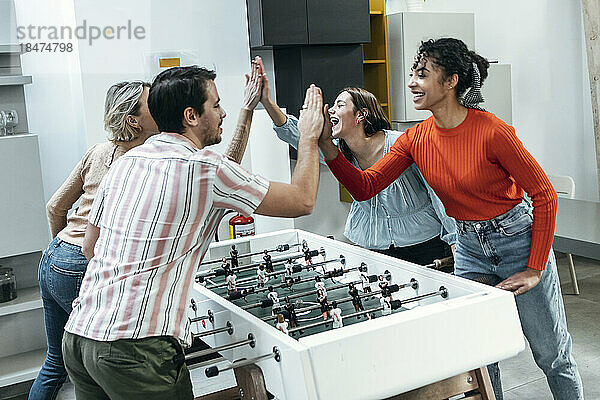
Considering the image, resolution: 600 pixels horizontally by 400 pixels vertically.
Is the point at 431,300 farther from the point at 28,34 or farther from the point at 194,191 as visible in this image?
the point at 28,34

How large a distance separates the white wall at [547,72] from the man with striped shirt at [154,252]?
14.1 feet

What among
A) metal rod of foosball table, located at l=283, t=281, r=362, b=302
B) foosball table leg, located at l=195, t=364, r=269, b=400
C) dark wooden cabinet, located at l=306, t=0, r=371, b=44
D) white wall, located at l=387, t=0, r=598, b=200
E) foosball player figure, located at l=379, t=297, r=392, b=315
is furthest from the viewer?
white wall, located at l=387, t=0, r=598, b=200

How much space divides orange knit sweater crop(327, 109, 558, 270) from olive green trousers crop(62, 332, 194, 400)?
1066 millimetres

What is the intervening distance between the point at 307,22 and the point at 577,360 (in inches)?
106

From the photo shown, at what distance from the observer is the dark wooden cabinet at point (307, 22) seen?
4438mm

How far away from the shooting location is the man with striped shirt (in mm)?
1729

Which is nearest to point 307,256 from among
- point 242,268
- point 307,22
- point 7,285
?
point 242,268

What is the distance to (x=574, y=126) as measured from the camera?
6129 millimetres

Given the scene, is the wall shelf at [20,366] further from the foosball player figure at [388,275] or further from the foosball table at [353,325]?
the foosball player figure at [388,275]

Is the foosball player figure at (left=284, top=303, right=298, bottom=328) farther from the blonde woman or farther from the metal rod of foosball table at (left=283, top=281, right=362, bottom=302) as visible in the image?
the blonde woman

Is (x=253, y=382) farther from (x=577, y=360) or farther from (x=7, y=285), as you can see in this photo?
(x=577, y=360)

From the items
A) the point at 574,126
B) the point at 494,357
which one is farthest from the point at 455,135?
the point at 574,126

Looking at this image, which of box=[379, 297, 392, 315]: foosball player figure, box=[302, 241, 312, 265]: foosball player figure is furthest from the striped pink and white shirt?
box=[302, 241, 312, 265]: foosball player figure

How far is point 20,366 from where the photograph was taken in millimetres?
3641
